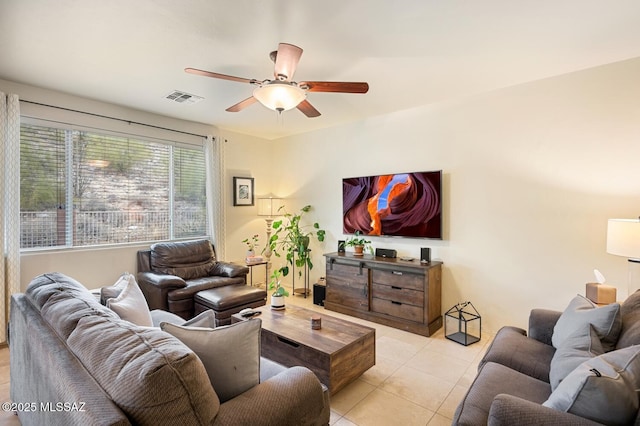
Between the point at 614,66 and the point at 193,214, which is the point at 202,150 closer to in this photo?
the point at 193,214

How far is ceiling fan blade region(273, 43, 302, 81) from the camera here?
1963 millimetres

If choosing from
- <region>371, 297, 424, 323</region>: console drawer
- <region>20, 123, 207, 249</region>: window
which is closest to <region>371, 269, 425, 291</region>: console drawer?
<region>371, 297, 424, 323</region>: console drawer

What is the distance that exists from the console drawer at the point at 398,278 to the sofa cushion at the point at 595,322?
61.4 inches

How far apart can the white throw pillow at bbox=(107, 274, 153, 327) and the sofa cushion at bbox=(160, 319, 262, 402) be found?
604 mm

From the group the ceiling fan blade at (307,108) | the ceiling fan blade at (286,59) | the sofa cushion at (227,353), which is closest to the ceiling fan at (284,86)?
the ceiling fan blade at (286,59)

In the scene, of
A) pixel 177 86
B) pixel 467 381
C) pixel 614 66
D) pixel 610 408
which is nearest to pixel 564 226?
pixel 614 66

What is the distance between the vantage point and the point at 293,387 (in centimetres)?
132

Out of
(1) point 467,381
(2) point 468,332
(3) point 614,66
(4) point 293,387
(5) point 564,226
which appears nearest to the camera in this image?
(4) point 293,387

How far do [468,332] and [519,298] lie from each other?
0.65 m

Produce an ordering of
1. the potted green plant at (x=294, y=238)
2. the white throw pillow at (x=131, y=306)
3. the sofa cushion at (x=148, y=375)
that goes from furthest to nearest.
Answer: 1. the potted green plant at (x=294, y=238)
2. the white throw pillow at (x=131, y=306)
3. the sofa cushion at (x=148, y=375)

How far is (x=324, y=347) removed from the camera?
7.28 ft

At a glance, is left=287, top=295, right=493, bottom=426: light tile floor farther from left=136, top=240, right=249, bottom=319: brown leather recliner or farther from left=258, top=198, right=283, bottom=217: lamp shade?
left=258, top=198, right=283, bottom=217: lamp shade

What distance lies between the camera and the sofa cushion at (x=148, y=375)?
90 cm

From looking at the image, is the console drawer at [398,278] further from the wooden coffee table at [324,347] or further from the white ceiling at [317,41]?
the white ceiling at [317,41]
